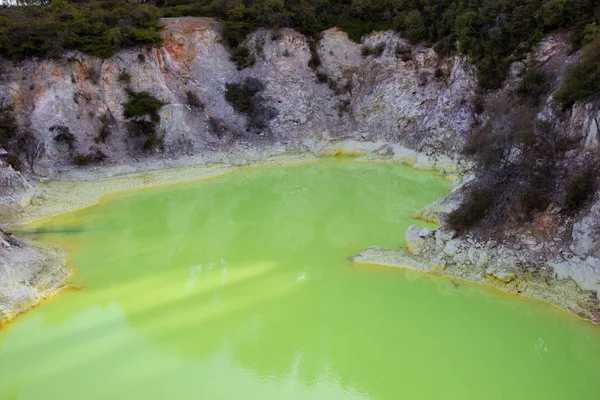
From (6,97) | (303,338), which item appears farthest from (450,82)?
(6,97)

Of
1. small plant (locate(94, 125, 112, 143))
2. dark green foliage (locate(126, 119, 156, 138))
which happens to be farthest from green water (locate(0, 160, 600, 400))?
dark green foliage (locate(126, 119, 156, 138))

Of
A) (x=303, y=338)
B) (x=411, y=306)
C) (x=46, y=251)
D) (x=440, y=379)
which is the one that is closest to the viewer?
(x=440, y=379)

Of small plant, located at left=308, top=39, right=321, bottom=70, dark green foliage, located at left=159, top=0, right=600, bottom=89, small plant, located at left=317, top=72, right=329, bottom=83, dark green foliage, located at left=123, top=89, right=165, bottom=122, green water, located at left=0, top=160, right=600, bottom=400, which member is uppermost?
dark green foliage, located at left=159, top=0, right=600, bottom=89

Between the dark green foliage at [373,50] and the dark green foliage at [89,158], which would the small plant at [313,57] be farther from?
the dark green foliage at [89,158]

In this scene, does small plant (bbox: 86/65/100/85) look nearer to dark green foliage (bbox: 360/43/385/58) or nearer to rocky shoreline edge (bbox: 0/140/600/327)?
rocky shoreline edge (bbox: 0/140/600/327)

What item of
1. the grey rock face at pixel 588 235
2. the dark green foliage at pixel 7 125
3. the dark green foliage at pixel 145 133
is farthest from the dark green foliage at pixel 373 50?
the dark green foliage at pixel 7 125

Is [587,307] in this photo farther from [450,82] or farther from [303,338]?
[450,82]

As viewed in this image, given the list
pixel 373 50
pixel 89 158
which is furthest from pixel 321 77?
pixel 89 158
